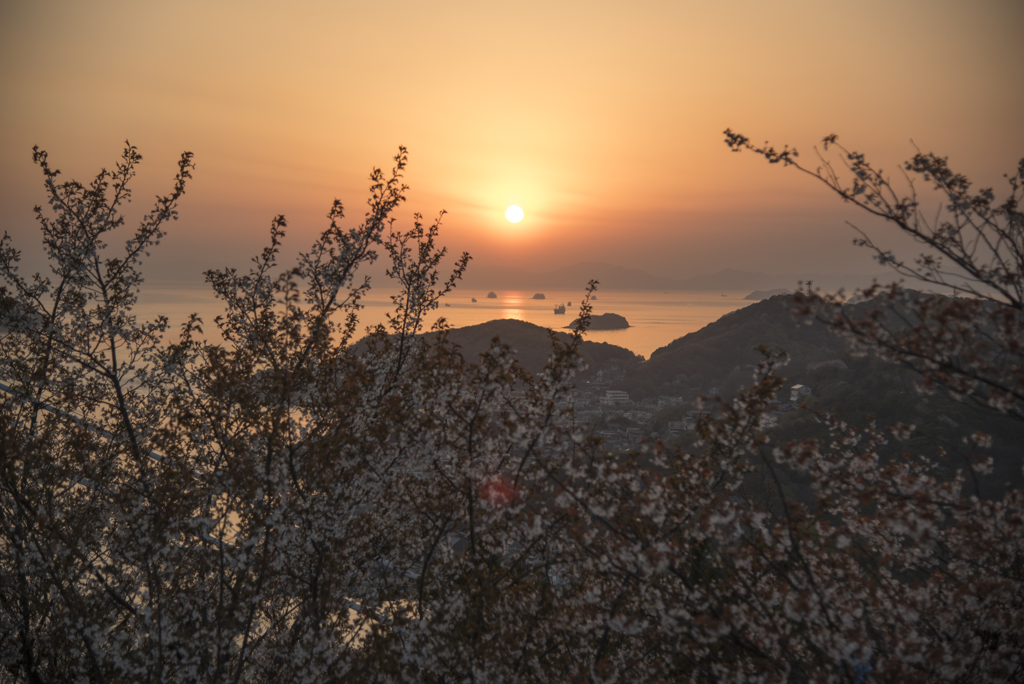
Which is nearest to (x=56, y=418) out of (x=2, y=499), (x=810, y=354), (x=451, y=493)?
(x=2, y=499)

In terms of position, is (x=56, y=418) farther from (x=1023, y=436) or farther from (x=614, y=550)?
(x=1023, y=436)

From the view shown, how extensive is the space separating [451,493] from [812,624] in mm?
5545

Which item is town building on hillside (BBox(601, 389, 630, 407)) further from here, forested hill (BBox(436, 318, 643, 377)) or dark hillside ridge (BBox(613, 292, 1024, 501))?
forested hill (BBox(436, 318, 643, 377))

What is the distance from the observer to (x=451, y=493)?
914 cm

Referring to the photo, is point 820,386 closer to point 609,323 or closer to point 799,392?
point 799,392

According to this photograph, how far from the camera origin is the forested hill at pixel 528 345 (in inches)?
3280

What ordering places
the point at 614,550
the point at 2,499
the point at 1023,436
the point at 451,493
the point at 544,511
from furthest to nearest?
the point at 1023,436, the point at 2,499, the point at 451,493, the point at 544,511, the point at 614,550

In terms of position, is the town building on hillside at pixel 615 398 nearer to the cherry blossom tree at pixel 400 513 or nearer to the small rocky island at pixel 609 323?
the small rocky island at pixel 609 323

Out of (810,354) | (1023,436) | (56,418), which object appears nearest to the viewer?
(56,418)

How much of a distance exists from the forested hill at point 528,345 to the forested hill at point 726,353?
662cm

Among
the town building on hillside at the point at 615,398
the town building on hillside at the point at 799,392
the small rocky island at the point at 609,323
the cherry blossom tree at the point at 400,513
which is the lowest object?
the town building on hillside at the point at 615,398

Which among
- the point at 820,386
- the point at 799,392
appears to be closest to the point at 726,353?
the point at 799,392

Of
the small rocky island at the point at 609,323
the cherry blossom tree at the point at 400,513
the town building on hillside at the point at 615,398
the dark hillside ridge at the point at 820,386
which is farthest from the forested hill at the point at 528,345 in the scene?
the cherry blossom tree at the point at 400,513

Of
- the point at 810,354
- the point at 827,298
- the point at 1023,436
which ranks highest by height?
the point at 827,298
